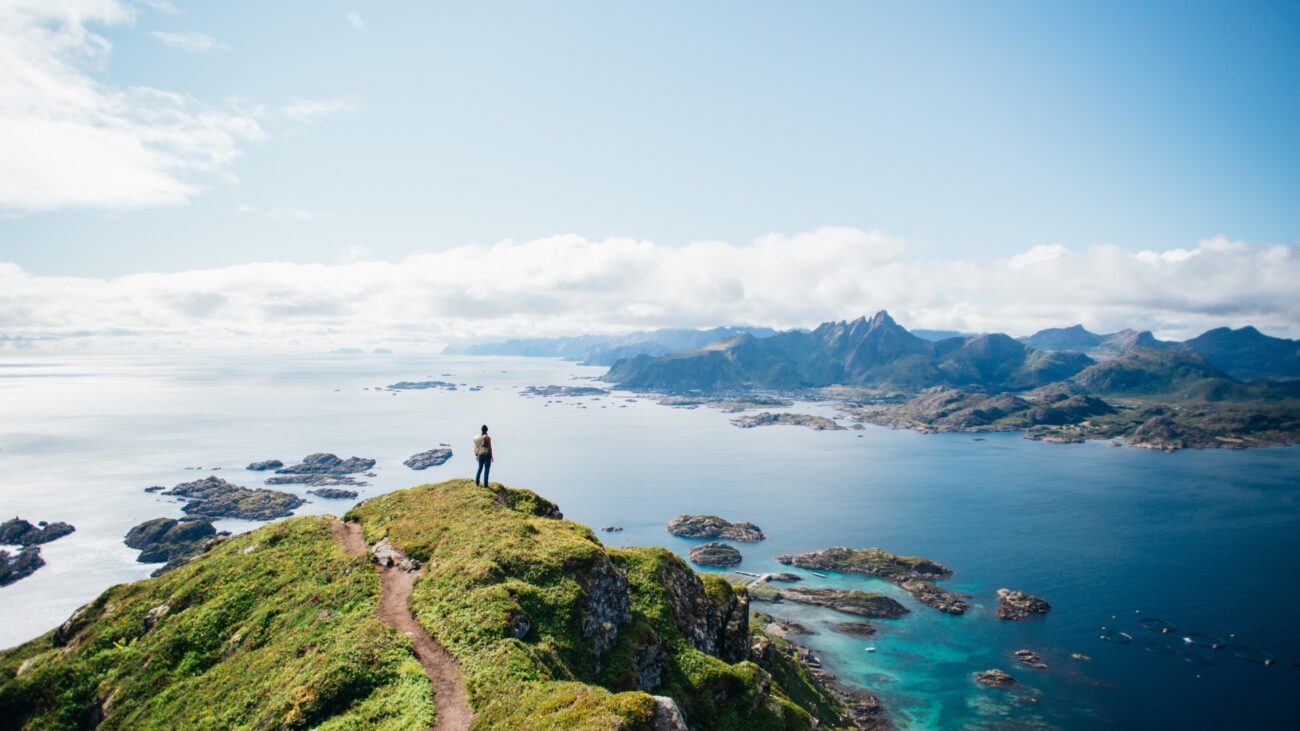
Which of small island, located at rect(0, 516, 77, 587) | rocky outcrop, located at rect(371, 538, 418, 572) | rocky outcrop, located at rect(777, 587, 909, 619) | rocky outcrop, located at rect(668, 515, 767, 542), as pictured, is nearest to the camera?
rocky outcrop, located at rect(371, 538, 418, 572)

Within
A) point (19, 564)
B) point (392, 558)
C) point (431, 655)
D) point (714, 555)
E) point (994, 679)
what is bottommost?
point (994, 679)

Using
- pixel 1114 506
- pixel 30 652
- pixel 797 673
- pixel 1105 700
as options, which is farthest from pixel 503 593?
pixel 1114 506

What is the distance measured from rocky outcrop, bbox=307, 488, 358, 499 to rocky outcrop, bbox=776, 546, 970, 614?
13988 cm

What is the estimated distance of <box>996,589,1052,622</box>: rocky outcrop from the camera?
119562 millimetres

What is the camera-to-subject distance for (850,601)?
127375mm

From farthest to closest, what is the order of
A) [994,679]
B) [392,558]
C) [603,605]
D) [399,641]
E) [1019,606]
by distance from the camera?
[1019,606], [994,679], [392,558], [603,605], [399,641]

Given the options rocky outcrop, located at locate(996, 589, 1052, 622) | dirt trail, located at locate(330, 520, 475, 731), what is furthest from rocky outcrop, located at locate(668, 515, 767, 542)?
dirt trail, located at locate(330, 520, 475, 731)

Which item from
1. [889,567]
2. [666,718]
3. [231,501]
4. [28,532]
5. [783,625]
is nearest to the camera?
[666,718]

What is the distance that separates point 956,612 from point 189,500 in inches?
8620

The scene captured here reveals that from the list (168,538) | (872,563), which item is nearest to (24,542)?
(168,538)

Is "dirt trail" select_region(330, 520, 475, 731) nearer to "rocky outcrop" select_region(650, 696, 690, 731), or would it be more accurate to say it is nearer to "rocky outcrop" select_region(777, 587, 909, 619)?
"rocky outcrop" select_region(650, 696, 690, 731)

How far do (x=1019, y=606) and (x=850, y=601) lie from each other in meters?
34.6

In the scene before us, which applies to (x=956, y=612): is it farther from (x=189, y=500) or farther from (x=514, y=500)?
(x=189, y=500)

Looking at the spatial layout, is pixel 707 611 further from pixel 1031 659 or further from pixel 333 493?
pixel 333 493
